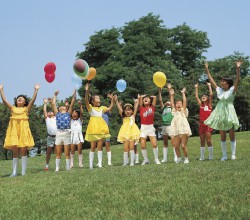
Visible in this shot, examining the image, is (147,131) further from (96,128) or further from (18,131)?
(18,131)

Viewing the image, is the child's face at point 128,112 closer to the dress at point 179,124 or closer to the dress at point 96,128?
the dress at point 96,128

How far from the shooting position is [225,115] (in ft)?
42.8

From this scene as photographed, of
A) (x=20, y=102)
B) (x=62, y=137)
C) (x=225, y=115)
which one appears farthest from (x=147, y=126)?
(x=20, y=102)

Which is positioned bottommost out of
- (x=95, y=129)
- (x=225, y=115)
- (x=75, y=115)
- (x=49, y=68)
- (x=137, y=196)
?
(x=137, y=196)

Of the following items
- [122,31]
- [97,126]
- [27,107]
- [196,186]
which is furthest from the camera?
[122,31]

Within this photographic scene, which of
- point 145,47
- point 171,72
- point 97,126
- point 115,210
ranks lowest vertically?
point 115,210

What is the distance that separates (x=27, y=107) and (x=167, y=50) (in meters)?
43.7

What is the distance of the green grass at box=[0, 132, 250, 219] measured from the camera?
20.5ft

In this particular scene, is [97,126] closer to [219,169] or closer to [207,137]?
[207,137]

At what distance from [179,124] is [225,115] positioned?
1.80 meters

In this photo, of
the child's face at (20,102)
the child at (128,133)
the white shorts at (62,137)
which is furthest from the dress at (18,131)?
the child at (128,133)

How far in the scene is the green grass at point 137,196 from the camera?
6242 millimetres

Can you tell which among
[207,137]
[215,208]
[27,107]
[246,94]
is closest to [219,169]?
[215,208]

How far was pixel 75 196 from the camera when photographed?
25.4 feet
